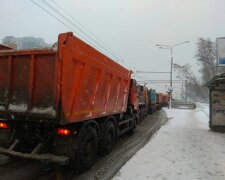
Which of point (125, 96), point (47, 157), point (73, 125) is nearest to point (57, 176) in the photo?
point (47, 157)

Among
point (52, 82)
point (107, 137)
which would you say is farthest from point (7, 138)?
point (107, 137)

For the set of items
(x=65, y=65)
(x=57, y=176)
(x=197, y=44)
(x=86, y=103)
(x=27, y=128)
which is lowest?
(x=57, y=176)

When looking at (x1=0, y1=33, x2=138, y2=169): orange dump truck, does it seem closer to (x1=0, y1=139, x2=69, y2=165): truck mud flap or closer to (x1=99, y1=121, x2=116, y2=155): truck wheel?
(x1=0, y1=139, x2=69, y2=165): truck mud flap

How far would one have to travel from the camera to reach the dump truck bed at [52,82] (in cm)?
630

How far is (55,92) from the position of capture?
20.6 feet

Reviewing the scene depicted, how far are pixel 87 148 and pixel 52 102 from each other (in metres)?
1.79

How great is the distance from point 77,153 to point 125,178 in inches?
46.7

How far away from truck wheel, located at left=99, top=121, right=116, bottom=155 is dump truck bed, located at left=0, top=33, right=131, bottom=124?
1.38 metres

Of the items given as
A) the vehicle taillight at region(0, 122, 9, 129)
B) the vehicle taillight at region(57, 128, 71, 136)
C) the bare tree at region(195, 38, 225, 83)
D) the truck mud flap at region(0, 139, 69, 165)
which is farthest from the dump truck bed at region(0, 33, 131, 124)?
the bare tree at region(195, 38, 225, 83)

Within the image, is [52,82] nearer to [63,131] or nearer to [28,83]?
[28,83]

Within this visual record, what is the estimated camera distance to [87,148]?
7.62 meters

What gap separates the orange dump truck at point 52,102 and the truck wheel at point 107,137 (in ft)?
3.20

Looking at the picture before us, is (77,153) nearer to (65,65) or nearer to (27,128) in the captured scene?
(27,128)

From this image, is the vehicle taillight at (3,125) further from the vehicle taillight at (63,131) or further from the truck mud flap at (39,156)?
the vehicle taillight at (63,131)
